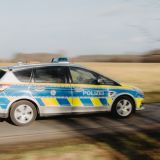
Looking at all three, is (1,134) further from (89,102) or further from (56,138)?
(89,102)

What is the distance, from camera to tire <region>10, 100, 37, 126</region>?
9263mm

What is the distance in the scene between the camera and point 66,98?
9.81 metres

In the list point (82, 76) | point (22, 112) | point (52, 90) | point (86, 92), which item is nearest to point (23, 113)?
point (22, 112)

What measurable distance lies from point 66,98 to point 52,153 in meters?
3.22

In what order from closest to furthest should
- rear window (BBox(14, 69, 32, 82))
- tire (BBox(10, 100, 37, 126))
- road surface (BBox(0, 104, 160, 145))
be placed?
road surface (BBox(0, 104, 160, 145)) < tire (BBox(10, 100, 37, 126)) < rear window (BBox(14, 69, 32, 82))

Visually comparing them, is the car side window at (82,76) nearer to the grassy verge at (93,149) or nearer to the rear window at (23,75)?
the rear window at (23,75)

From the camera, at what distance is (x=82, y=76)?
399 inches

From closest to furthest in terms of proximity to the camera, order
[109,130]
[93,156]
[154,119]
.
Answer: [93,156], [109,130], [154,119]

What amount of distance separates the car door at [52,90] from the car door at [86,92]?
0.20 metres

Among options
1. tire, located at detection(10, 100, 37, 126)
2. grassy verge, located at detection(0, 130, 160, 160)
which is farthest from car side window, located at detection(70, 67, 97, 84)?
grassy verge, located at detection(0, 130, 160, 160)

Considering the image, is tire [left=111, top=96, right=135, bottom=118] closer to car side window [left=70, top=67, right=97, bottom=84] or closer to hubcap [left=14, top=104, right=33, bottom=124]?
car side window [left=70, top=67, right=97, bottom=84]

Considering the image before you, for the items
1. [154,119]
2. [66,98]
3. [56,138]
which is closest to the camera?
[56,138]

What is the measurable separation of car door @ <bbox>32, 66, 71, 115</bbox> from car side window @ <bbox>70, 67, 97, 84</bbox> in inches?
8.9

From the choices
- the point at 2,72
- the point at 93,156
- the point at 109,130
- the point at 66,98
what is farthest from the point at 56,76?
the point at 93,156
